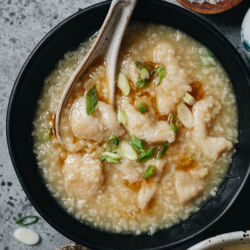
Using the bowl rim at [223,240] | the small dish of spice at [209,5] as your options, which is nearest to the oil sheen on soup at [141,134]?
the small dish of spice at [209,5]

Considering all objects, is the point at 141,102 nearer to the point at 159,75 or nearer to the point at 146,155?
the point at 159,75

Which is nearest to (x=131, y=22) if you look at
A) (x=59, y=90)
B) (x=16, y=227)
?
(x=59, y=90)

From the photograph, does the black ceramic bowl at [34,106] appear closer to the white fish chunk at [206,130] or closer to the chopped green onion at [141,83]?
the white fish chunk at [206,130]

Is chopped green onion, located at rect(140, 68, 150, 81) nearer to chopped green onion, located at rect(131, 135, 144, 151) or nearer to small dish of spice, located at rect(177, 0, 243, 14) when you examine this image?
chopped green onion, located at rect(131, 135, 144, 151)

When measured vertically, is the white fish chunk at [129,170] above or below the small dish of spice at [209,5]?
below

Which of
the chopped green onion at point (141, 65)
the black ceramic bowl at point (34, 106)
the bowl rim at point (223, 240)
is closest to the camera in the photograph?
the bowl rim at point (223, 240)
